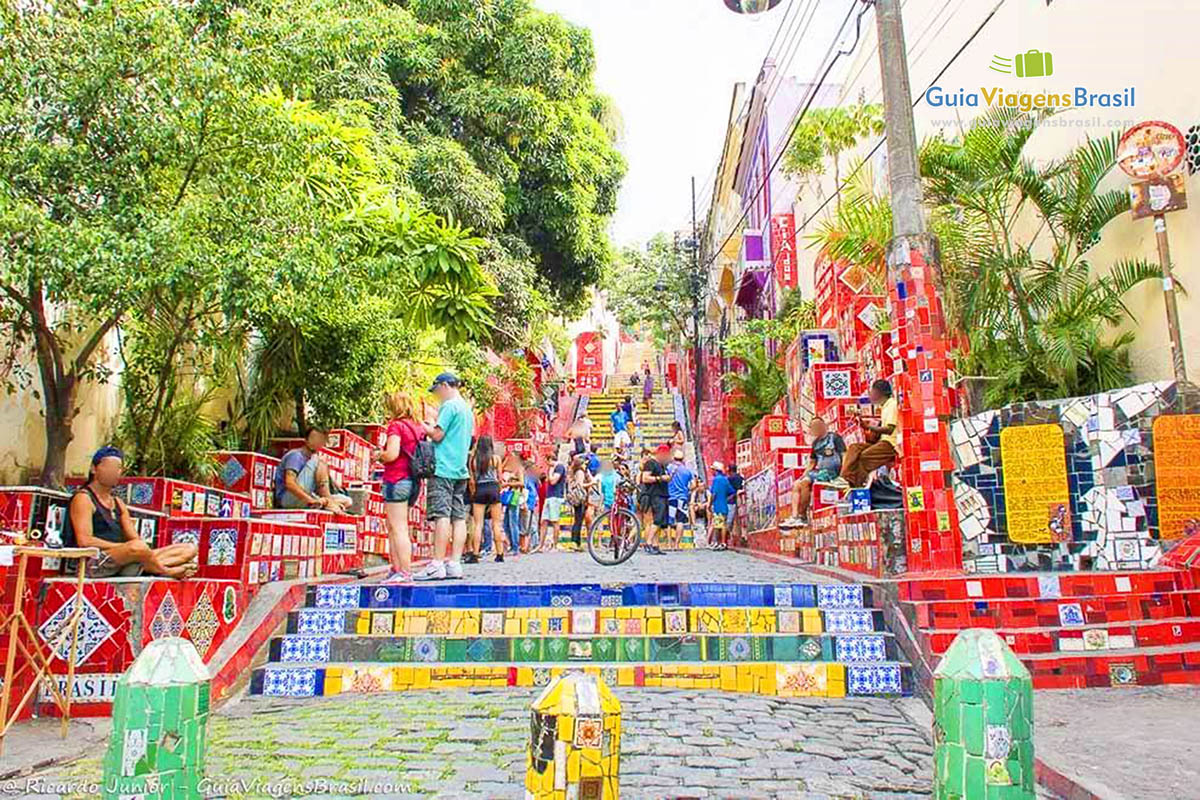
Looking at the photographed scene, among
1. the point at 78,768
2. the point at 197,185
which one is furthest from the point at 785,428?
the point at 78,768

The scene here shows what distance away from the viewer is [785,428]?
1538 cm

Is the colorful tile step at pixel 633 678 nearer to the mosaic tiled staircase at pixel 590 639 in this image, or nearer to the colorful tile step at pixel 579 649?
the mosaic tiled staircase at pixel 590 639

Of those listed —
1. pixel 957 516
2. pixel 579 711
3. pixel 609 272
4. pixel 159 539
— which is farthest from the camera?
pixel 609 272

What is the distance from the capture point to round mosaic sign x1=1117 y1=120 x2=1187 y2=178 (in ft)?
28.2

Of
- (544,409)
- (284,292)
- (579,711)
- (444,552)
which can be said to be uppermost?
(544,409)

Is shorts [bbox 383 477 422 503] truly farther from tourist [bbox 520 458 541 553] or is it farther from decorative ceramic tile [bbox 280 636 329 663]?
tourist [bbox 520 458 541 553]

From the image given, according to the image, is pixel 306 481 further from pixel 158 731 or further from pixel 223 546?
pixel 158 731

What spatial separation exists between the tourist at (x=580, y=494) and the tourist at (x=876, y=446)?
7065 mm

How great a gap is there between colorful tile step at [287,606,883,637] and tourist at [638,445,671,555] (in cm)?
699

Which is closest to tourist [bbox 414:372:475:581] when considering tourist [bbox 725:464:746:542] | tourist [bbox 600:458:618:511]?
tourist [bbox 600:458:618:511]

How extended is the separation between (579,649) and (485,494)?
403 centimetres

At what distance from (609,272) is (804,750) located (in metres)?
19.6

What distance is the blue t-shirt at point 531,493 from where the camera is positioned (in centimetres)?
1686

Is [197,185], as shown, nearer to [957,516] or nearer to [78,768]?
[78,768]
